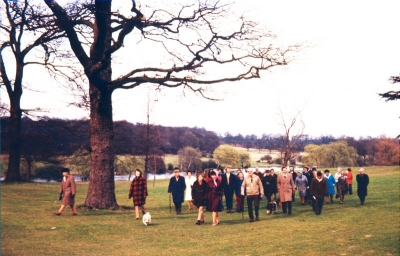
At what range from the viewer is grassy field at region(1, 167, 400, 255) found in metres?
11.1

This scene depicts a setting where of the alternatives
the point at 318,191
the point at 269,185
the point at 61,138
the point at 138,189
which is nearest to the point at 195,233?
the point at 138,189

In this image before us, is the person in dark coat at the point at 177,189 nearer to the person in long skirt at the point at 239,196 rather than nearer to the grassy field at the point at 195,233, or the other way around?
the grassy field at the point at 195,233

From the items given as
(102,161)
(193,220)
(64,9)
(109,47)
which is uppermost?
(64,9)

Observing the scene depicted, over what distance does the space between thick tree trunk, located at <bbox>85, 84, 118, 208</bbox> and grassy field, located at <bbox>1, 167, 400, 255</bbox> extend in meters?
0.77

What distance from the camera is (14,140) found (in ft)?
109

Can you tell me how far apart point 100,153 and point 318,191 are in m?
9.51

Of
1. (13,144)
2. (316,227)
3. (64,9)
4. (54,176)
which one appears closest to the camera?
(316,227)

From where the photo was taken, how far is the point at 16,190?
90.1 feet

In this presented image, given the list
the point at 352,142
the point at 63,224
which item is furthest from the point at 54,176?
the point at 352,142

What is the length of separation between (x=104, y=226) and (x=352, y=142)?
108503 millimetres

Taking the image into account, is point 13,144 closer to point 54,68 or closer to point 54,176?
point 54,68

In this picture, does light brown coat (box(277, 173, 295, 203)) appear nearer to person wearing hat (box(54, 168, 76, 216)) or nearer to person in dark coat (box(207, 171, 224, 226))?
person in dark coat (box(207, 171, 224, 226))

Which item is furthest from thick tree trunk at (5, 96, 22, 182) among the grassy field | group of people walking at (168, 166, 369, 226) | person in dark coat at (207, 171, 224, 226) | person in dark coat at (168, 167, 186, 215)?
person in dark coat at (207, 171, 224, 226)

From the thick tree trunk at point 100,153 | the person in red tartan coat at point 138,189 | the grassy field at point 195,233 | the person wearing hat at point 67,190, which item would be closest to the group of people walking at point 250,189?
the grassy field at point 195,233
